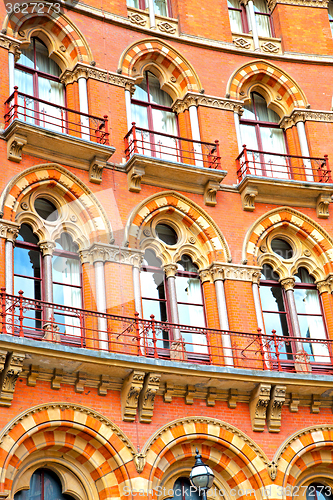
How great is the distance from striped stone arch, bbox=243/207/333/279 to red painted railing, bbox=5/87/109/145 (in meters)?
4.27

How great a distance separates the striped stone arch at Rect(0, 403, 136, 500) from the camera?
1392 centimetres

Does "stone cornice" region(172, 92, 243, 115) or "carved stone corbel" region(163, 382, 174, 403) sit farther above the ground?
"stone cornice" region(172, 92, 243, 115)

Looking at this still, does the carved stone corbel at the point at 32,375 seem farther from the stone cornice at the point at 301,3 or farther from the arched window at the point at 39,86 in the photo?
the stone cornice at the point at 301,3

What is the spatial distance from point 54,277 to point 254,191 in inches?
214

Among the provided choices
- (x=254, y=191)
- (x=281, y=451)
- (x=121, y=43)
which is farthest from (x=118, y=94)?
(x=281, y=451)

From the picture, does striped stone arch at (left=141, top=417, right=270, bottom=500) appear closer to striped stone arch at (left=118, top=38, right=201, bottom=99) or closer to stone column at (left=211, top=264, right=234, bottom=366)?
stone column at (left=211, top=264, right=234, bottom=366)

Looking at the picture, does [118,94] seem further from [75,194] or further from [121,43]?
[75,194]

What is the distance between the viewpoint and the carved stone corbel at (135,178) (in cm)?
1731

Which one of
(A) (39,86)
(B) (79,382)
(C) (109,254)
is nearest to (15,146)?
(A) (39,86)

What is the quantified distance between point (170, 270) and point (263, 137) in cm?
549

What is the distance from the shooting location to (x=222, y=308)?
17.1m

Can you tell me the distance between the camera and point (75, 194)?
16.8 meters

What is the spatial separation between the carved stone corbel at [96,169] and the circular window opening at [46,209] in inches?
41.4

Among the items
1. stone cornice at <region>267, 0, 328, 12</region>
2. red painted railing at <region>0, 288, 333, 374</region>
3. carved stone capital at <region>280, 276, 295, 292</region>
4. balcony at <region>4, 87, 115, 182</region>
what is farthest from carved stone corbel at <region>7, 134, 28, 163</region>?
stone cornice at <region>267, 0, 328, 12</region>
